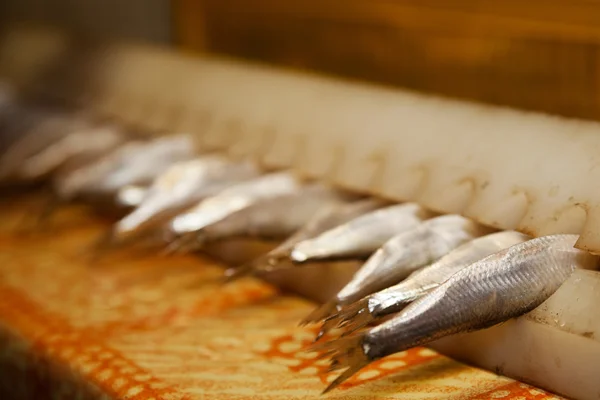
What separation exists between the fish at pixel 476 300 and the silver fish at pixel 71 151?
120cm

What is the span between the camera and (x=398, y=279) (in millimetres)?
1380

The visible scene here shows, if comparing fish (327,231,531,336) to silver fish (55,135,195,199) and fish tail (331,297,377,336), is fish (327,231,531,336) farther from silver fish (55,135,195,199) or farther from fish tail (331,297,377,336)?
silver fish (55,135,195,199)

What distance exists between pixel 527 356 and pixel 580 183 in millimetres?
279

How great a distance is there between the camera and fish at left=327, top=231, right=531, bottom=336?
1.22 m

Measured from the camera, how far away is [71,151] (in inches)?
89.7

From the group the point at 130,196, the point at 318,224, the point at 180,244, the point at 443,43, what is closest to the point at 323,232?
the point at 318,224

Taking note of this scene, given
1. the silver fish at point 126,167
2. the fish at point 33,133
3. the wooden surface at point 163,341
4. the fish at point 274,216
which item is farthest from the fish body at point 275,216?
the fish at point 33,133

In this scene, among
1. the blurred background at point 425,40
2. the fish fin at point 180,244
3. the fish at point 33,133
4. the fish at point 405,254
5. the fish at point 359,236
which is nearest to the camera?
the fish at point 405,254

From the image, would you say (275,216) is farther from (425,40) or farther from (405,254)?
(425,40)

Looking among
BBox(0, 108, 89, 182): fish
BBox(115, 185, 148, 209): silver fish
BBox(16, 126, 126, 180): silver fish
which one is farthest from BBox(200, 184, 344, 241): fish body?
BBox(0, 108, 89, 182): fish

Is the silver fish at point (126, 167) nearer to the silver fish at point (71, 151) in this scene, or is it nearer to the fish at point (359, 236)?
the silver fish at point (71, 151)

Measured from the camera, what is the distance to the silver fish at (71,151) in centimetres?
226

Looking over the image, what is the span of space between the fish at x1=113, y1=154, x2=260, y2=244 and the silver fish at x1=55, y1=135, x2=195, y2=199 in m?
0.09

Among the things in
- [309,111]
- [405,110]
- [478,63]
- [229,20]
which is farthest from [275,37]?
[405,110]
